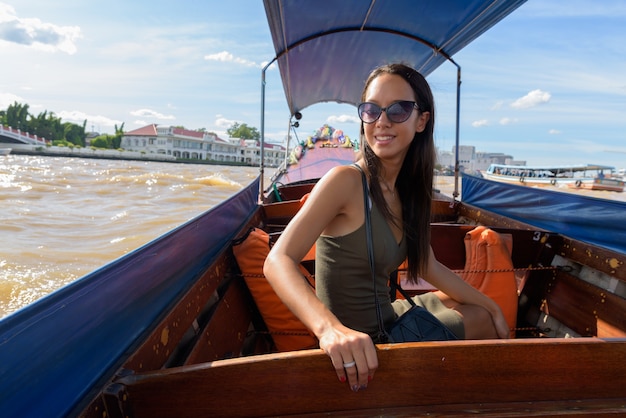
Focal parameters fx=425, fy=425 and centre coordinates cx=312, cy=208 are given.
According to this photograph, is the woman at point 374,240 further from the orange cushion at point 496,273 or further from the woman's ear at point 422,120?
the orange cushion at point 496,273

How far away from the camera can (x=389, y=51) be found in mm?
5215

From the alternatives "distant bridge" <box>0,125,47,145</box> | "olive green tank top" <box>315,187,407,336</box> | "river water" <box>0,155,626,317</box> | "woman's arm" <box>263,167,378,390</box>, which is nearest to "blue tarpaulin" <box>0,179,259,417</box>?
"woman's arm" <box>263,167,378,390</box>

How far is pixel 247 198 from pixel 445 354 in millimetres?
2485

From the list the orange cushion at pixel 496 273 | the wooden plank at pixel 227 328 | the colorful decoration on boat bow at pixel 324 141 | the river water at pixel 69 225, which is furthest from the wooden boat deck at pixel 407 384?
the colorful decoration on boat bow at pixel 324 141

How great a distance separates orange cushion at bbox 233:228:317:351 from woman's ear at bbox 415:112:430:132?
1077mm

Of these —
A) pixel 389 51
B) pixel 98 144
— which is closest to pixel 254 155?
pixel 98 144

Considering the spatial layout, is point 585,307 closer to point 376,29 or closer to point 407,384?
point 407,384

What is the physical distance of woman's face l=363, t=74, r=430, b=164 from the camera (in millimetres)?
1478

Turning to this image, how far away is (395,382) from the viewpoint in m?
1.02

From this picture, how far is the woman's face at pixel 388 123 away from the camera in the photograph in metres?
1.48

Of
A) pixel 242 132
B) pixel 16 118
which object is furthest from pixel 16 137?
pixel 242 132

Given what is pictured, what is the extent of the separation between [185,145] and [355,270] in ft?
247

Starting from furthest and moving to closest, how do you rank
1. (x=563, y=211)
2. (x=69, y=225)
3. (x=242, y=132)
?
(x=242, y=132), (x=69, y=225), (x=563, y=211)

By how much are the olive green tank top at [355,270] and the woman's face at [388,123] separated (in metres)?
0.25
